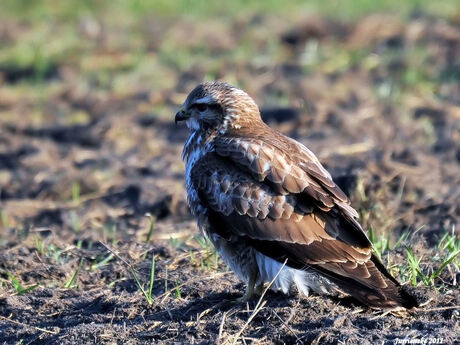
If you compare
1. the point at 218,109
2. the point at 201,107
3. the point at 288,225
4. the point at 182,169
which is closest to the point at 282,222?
the point at 288,225

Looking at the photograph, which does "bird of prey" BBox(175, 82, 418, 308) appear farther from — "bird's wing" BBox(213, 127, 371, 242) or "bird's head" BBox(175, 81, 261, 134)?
"bird's head" BBox(175, 81, 261, 134)

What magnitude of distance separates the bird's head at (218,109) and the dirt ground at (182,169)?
94 centimetres

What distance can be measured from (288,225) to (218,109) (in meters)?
1.28

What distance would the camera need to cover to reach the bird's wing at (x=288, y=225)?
212 inches

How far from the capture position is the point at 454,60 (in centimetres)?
1369

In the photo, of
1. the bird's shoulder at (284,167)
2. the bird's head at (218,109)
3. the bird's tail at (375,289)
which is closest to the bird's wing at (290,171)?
the bird's shoulder at (284,167)

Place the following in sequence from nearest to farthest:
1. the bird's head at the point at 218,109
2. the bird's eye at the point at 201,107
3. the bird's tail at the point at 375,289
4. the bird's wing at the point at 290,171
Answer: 1. the bird's tail at the point at 375,289
2. the bird's wing at the point at 290,171
3. the bird's head at the point at 218,109
4. the bird's eye at the point at 201,107

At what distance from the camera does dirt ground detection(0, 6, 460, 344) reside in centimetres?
545

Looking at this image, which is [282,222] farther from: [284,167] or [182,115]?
[182,115]

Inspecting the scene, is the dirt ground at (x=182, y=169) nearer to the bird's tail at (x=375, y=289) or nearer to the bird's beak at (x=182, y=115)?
the bird's tail at (x=375, y=289)

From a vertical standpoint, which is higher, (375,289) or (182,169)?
(375,289)

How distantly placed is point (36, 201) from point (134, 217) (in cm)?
121

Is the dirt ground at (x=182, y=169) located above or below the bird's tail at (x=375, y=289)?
below

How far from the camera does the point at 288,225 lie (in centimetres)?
563
